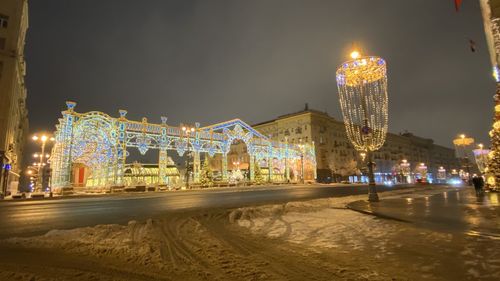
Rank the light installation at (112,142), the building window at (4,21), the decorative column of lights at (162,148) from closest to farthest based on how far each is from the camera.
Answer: the light installation at (112,142) → the building window at (4,21) → the decorative column of lights at (162,148)

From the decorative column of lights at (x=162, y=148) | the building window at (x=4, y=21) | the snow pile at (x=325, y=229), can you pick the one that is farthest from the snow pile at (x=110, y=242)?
the building window at (x=4, y=21)

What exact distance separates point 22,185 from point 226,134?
232ft

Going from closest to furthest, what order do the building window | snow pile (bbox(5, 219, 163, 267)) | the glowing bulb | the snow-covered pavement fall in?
1. the snow-covered pavement
2. snow pile (bbox(5, 219, 163, 267))
3. the glowing bulb
4. the building window

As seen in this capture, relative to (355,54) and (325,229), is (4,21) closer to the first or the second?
(355,54)

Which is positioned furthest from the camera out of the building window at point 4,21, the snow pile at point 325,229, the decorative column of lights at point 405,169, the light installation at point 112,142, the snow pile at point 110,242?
the decorative column of lights at point 405,169

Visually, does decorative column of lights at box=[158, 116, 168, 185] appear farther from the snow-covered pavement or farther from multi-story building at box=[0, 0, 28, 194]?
the snow-covered pavement

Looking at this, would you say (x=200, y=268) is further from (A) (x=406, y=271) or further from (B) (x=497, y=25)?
(B) (x=497, y=25)

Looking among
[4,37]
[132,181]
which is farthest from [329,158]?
[4,37]

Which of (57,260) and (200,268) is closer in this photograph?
(200,268)

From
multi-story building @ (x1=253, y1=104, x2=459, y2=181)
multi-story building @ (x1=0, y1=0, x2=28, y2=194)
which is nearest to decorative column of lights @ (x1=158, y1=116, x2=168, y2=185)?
multi-story building @ (x1=0, y1=0, x2=28, y2=194)

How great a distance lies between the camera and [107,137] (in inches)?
1230

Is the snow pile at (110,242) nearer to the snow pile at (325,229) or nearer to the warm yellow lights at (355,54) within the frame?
the snow pile at (325,229)

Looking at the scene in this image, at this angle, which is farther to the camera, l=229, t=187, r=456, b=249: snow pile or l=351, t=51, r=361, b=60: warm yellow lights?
l=351, t=51, r=361, b=60: warm yellow lights

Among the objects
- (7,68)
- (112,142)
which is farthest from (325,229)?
(7,68)
